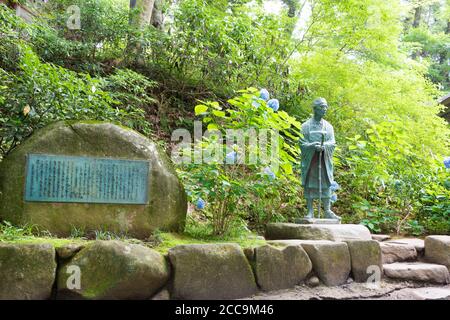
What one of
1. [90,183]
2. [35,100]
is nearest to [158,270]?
[90,183]

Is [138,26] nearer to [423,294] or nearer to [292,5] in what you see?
[423,294]

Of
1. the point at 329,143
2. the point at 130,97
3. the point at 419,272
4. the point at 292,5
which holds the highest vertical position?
the point at 292,5

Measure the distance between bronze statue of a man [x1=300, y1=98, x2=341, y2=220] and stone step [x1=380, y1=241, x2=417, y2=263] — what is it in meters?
0.70

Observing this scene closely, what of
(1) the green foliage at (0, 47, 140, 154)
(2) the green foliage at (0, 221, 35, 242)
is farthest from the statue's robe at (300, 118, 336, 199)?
(2) the green foliage at (0, 221, 35, 242)

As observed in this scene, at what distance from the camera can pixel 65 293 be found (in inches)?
118

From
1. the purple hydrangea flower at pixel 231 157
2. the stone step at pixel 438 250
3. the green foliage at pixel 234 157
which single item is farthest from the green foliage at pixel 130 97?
the stone step at pixel 438 250

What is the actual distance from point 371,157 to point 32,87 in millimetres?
5432

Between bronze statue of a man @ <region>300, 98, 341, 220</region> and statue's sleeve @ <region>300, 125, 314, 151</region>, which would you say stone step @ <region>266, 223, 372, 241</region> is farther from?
statue's sleeve @ <region>300, 125, 314, 151</region>

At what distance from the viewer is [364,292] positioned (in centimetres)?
380

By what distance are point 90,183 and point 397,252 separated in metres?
3.75

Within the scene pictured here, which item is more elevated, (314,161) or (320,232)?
(314,161)

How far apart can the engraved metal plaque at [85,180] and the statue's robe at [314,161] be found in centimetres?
198
